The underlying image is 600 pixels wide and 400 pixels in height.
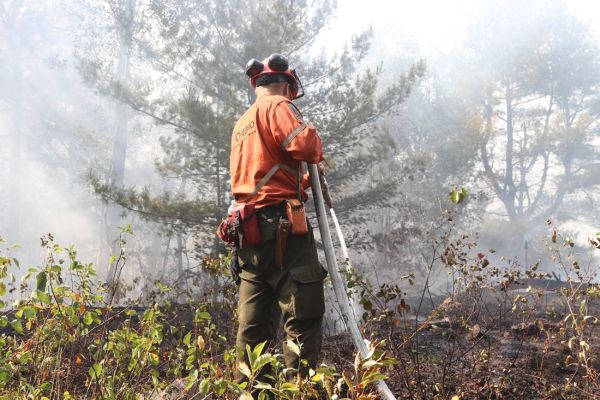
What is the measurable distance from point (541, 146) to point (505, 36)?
7075 mm

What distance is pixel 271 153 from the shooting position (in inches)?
105

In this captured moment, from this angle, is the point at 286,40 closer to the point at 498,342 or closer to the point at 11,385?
the point at 498,342

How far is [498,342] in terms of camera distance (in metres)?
4.54

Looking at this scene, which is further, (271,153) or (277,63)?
→ (277,63)

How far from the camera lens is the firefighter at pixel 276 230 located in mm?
2463

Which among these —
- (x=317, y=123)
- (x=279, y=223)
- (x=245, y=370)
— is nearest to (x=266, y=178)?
(x=279, y=223)

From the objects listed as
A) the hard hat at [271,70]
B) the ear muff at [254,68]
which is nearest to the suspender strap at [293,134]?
the hard hat at [271,70]

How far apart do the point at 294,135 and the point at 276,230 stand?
0.52 m

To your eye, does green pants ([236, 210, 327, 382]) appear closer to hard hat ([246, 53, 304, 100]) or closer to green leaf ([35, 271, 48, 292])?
hard hat ([246, 53, 304, 100])

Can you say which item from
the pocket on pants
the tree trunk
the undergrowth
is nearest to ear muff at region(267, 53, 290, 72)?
the pocket on pants

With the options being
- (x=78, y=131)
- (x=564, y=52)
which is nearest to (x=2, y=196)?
(x=78, y=131)

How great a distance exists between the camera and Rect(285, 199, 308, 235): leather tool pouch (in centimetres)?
253

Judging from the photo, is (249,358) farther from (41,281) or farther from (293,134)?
(293,134)

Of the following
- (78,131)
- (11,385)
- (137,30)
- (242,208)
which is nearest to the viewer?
(242,208)
